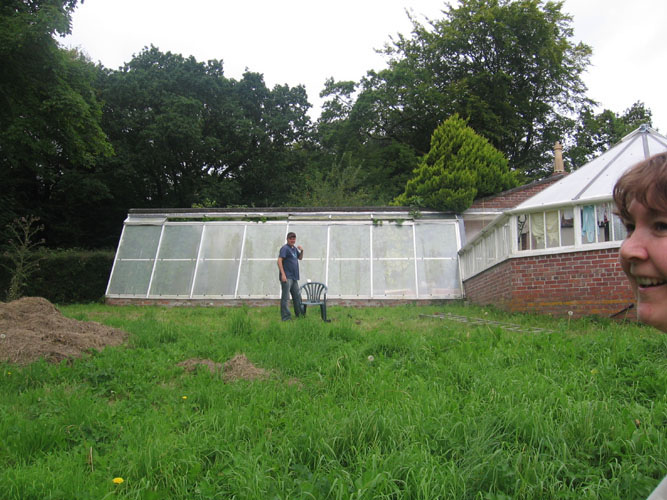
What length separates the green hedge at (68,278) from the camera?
16953 mm

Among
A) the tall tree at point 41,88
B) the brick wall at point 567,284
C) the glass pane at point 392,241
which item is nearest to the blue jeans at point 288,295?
the brick wall at point 567,284

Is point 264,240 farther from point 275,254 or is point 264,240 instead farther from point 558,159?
point 558,159

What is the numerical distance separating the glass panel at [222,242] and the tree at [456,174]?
617cm

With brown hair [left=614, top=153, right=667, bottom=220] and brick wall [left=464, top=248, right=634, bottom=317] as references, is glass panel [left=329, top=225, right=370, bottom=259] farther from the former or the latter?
brown hair [left=614, top=153, right=667, bottom=220]

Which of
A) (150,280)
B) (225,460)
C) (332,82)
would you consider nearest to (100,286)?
(150,280)

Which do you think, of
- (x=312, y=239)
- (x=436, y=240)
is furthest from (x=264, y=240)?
(x=436, y=240)

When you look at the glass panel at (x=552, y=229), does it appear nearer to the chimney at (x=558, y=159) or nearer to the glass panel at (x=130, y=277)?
the glass panel at (x=130, y=277)

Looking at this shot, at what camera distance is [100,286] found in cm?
1730

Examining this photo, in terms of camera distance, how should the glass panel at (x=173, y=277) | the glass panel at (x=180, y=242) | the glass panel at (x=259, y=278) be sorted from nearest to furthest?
the glass panel at (x=259, y=278) < the glass panel at (x=173, y=277) < the glass panel at (x=180, y=242)

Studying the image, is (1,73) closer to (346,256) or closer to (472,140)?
(346,256)

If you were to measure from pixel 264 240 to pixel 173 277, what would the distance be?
10.3 feet

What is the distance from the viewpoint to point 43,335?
6465 mm

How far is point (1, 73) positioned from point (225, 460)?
48.3 ft

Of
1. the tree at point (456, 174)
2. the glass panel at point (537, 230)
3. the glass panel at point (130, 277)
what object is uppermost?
the tree at point (456, 174)
